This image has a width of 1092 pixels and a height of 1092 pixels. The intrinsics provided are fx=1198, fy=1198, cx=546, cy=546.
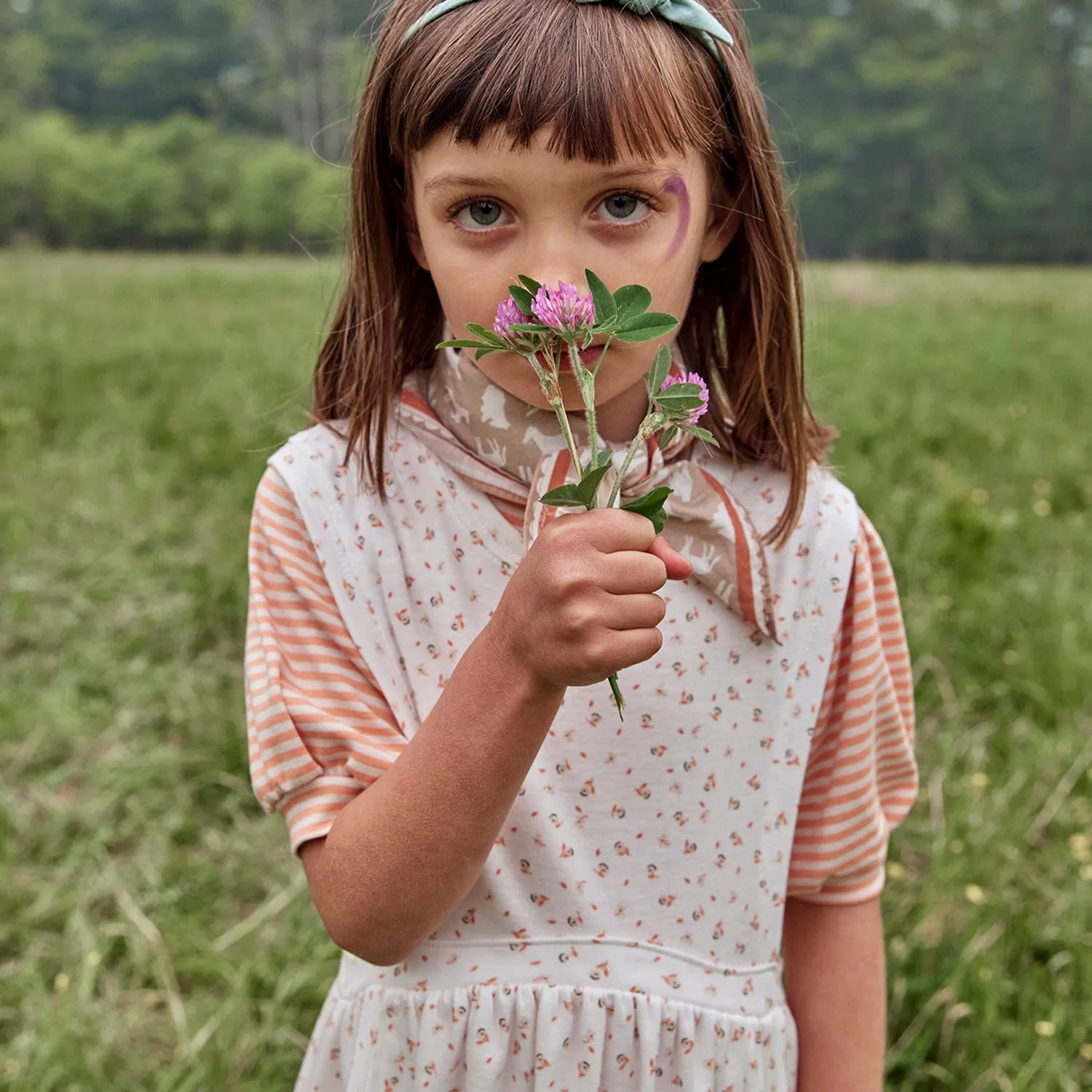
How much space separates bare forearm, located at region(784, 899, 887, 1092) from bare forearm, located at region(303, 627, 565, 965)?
0.45 m

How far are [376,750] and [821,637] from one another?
428mm

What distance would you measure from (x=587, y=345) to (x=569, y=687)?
304 millimetres

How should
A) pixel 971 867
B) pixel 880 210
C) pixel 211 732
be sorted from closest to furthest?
pixel 971 867
pixel 211 732
pixel 880 210

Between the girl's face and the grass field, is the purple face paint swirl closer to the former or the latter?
the girl's face

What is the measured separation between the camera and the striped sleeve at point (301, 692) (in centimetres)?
101

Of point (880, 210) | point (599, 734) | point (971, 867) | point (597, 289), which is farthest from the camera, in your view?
point (880, 210)

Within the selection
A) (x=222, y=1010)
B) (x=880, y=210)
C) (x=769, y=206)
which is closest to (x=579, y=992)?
(x=769, y=206)

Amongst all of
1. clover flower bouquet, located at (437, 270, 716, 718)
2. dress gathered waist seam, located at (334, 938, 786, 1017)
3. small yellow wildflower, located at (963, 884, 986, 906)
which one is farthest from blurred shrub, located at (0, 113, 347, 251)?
clover flower bouquet, located at (437, 270, 716, 718)

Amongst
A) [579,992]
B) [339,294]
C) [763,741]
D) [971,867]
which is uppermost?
[339,294]

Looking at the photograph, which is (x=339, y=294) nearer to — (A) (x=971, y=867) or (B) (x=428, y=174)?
(B) (x=428, y=174)

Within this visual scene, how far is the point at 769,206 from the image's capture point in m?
1.10

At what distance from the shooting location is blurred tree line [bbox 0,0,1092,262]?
25.3 meters

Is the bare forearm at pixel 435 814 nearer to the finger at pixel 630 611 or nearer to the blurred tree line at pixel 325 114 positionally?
the finger at pixel 630 611

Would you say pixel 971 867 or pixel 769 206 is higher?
pixel 769 206
